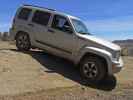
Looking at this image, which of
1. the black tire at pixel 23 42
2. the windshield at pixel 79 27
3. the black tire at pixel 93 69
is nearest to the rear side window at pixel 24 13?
the black tire at pixel 23 42

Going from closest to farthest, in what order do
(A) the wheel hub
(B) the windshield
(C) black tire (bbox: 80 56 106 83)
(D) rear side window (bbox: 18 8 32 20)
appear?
(C) black tire (bbox: 80 56 106 83) → (A) the wheel hub → (B) the windshield → (D) rear side window (bbox: 18 8 32 20)

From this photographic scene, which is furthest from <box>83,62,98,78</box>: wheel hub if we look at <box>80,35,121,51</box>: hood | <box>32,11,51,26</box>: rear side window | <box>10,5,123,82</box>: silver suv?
<box>32,11,51,26</box>: rear side window

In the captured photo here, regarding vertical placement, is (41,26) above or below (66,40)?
above

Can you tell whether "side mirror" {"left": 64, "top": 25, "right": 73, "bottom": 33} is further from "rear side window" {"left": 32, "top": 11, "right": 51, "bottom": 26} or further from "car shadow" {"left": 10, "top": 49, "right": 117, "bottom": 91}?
"car shadow" {"left": 10, "top": 49, "right": 117, "bottom": 91}

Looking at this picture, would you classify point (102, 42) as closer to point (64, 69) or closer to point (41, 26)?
point (64, 69)

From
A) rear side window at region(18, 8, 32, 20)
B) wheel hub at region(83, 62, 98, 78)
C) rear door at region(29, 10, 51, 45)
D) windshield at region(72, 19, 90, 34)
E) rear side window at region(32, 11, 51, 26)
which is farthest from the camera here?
rear side window at region(18, 8, 32, 20)

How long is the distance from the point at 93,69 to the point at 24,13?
185 inches

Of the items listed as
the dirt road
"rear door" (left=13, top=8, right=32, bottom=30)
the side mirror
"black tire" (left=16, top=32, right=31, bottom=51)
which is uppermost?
"rear door" (left=13, top=8, right=32, bottom=30)

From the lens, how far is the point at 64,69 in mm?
15938

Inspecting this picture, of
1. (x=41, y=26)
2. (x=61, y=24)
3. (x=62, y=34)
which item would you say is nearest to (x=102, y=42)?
(x=62, y=34)

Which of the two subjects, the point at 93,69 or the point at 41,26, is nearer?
the point at 93,69

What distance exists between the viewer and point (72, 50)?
612 inches

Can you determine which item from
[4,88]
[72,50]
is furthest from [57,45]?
[4,88]

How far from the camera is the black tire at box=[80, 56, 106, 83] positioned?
48.3 feet
